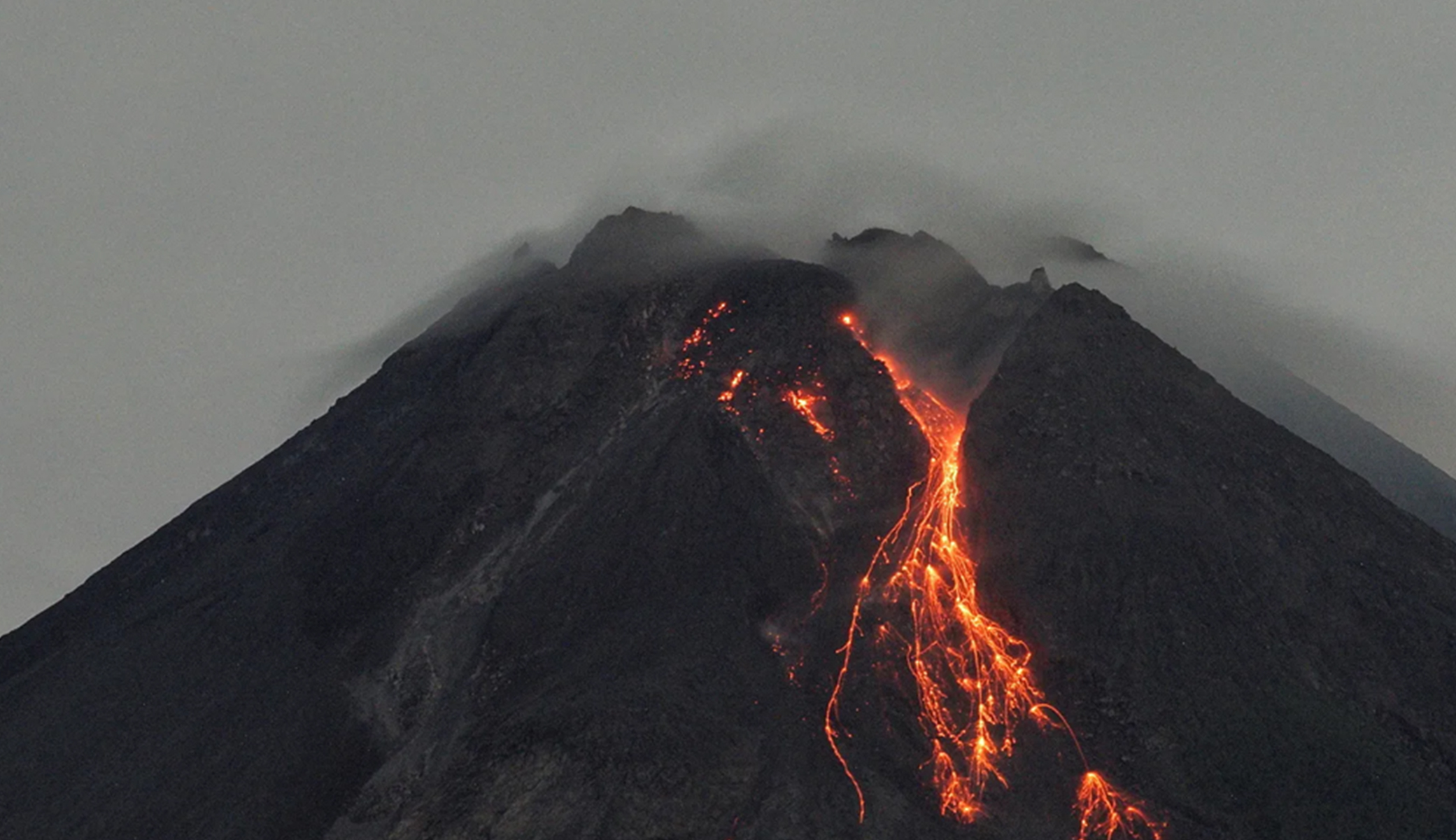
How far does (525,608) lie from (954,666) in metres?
20.5

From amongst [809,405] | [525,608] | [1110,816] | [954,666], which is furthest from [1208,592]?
[525,608]

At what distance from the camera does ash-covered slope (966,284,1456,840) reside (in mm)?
51406

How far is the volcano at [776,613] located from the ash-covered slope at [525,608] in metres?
0.19

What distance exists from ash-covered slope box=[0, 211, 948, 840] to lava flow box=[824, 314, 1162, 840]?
1184mm

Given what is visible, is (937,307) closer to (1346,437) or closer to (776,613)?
(776,613)

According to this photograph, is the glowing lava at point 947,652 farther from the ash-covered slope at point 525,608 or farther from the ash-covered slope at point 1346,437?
the ash-covered slope at point 1346,437

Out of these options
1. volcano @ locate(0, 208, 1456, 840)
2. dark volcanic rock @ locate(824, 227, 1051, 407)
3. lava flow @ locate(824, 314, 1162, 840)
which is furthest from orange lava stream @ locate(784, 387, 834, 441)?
dark volcanic rock @ locate(824, 227, 1051, 407)

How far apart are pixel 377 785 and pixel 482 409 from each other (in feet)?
75.4

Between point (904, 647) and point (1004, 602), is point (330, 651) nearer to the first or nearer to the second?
point (904, 647)

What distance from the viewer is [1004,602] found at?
58594 mm

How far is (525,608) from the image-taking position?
60625 mm

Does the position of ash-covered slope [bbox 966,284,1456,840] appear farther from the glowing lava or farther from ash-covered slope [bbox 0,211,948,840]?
ash-covered slope [bbox 0,211,948,840]

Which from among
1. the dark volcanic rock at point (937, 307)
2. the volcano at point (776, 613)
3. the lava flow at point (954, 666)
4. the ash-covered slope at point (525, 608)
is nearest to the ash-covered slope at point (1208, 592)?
the volcano at point (776, 613)

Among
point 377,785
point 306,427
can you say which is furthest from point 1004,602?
point 306,427
